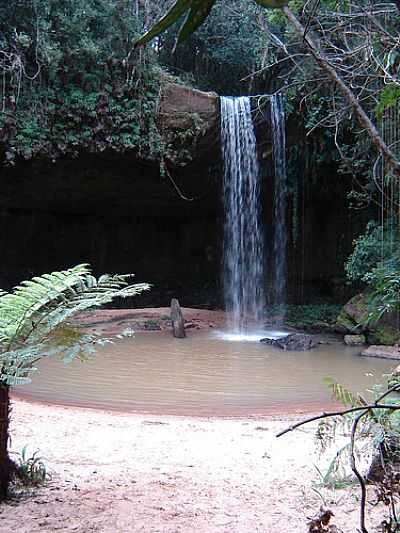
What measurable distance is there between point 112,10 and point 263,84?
16.4 feet

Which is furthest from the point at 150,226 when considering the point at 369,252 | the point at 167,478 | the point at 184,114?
the point at 167,478

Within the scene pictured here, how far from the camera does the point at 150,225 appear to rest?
18453 millimetres

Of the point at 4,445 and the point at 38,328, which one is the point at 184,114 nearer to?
the point at 38,328

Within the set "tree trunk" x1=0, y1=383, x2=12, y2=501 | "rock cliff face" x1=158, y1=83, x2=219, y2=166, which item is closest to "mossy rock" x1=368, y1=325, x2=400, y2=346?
"rock cliff face" x1=158, y1=83, x2=219, y2=166

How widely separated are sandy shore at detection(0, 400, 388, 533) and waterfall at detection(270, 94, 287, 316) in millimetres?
9503

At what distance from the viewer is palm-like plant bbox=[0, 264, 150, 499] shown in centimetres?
243

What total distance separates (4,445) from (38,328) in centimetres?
51

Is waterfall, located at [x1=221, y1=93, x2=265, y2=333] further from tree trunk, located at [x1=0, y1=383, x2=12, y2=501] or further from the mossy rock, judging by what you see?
tree trunk, located at [x1=0, y1=383, x2=12, y2=501]

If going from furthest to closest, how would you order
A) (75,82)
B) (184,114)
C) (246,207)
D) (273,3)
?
(246,207) < (184,114) < (75,82) < (273,3)

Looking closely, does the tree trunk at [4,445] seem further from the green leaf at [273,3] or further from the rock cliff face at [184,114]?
the rock cliff face at [184,114]

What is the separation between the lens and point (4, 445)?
8.02 ft

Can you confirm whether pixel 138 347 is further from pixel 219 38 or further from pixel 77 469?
pixel 219 38

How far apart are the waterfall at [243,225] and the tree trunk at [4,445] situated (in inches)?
405

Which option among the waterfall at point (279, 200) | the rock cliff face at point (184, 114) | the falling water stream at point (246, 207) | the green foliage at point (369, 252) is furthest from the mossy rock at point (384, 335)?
the rock cliff face at point (184, 114)
